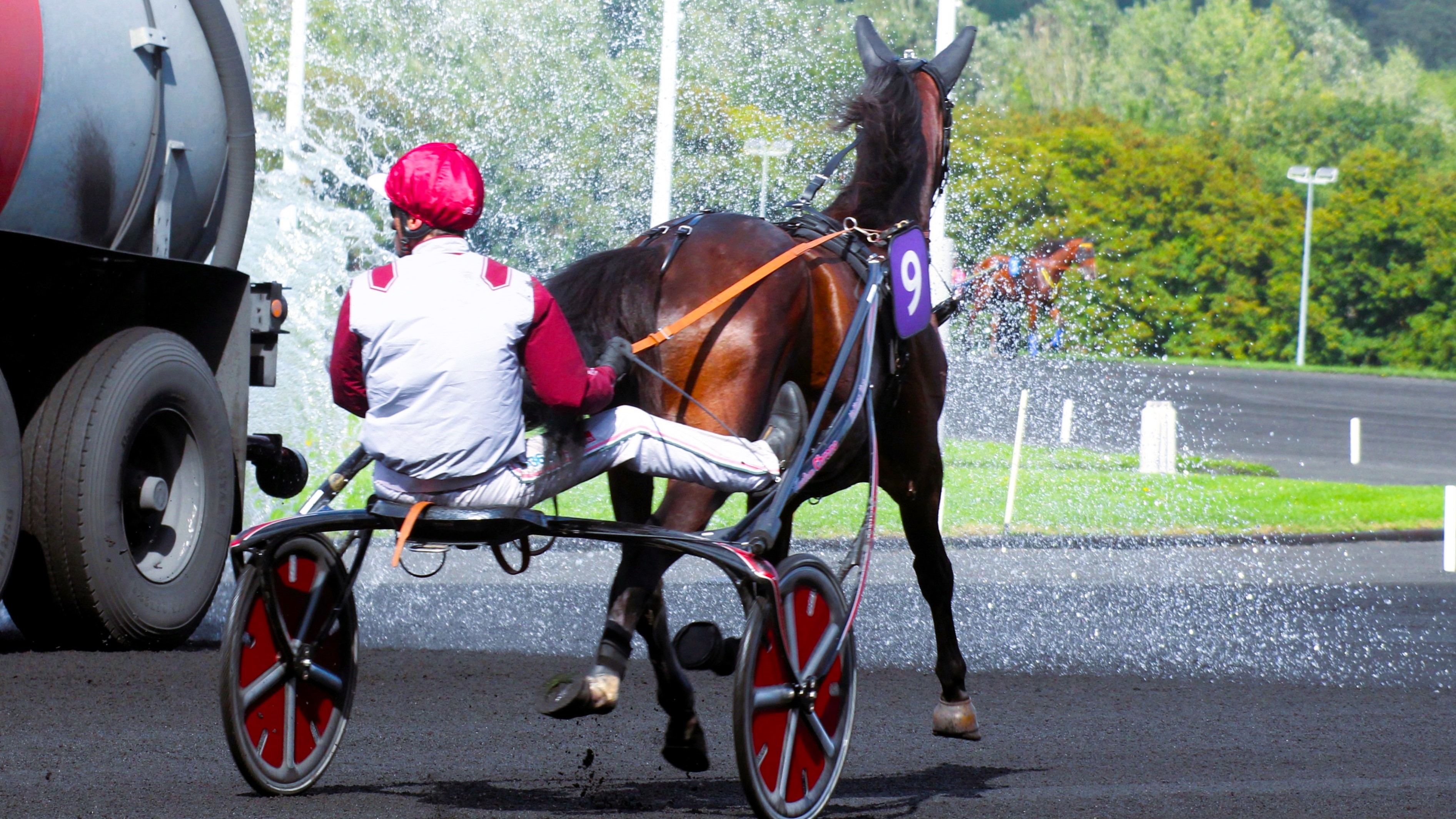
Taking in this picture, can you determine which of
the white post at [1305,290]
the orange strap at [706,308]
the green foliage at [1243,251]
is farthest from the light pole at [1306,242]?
the orange strap at [706,308]

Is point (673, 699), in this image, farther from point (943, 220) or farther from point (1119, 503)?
point (1119, 503)

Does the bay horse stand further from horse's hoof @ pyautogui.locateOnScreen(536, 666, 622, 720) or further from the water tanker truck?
horse's hoof @ pyautogui.locateOnScreen(536, 666, 622, 720)

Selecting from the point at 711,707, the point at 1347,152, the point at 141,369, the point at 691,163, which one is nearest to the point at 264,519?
the point at 141,369

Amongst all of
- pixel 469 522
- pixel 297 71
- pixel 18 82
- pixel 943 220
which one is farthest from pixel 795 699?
pixel 297 71

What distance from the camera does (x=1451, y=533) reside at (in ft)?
43.9

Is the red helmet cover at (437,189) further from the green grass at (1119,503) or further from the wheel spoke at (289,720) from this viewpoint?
the green grass at (1119,503)

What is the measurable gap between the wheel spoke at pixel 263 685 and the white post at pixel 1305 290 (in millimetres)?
41267

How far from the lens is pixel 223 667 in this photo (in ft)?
14.8

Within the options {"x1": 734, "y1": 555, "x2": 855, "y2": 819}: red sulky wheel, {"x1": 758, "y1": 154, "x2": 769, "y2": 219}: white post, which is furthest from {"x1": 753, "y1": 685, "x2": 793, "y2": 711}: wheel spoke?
{"x1": 758, "y1": 154, "x2": 769, "y2": 219}: white post

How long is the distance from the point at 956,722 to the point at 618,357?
82.7 inches

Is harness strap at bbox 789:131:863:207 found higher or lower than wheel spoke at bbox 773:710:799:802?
higher

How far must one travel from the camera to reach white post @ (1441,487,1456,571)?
1325 centimetres

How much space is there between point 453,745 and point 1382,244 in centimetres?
4431

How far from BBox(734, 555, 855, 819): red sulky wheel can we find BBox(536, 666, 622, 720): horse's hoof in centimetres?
30
